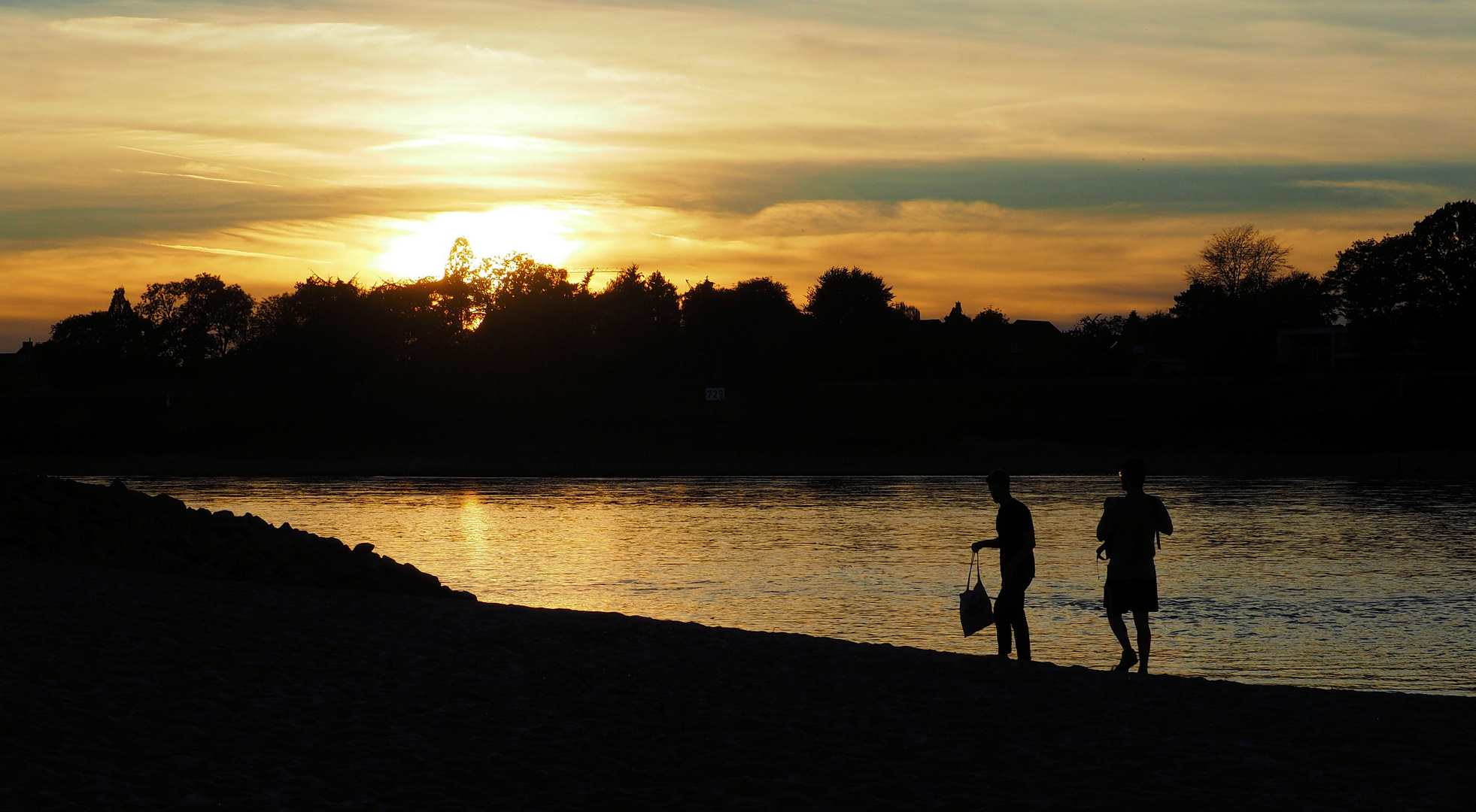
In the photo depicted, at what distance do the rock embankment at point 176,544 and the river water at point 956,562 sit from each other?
1.92m

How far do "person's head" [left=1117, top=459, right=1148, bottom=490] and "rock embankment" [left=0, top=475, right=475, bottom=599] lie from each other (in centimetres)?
831

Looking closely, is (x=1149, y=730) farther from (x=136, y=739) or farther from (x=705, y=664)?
(x=136, y=739)

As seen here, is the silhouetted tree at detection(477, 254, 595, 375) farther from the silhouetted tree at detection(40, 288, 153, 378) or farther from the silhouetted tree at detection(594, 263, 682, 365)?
the silhouetted tree at detection(40, 288, 153, 378)

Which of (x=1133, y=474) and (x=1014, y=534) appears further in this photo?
(x=1014, y=534)

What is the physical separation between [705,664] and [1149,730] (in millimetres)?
3458

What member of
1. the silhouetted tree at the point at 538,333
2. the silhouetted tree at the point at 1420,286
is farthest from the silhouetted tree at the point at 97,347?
the silhouetted tree at the point at 1420,286

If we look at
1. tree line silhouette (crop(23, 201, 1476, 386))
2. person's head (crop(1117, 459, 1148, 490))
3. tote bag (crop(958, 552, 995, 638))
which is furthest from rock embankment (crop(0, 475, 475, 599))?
tree line silhouette (crop(23, 201, 1476, 386))

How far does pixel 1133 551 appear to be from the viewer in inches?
401

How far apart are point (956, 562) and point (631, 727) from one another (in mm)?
12973

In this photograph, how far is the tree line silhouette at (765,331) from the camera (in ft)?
267

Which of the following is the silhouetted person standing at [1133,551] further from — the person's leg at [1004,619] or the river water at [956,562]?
the river water at [956,562]

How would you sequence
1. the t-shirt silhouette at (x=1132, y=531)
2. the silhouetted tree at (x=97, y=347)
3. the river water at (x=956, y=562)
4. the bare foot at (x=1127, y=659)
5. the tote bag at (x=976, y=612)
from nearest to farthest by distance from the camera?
the t-shirt silhouette at (x=1132, y=531) < the bare foot at (x=1127, y=659) < the tote bag at (x=976, y=612) < the river water at (x=956, y=562) < the silhouetted tree at (x=97, y=347)

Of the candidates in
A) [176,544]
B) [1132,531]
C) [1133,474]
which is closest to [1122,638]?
[1132,531]

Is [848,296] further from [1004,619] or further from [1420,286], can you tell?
[1004,619]
